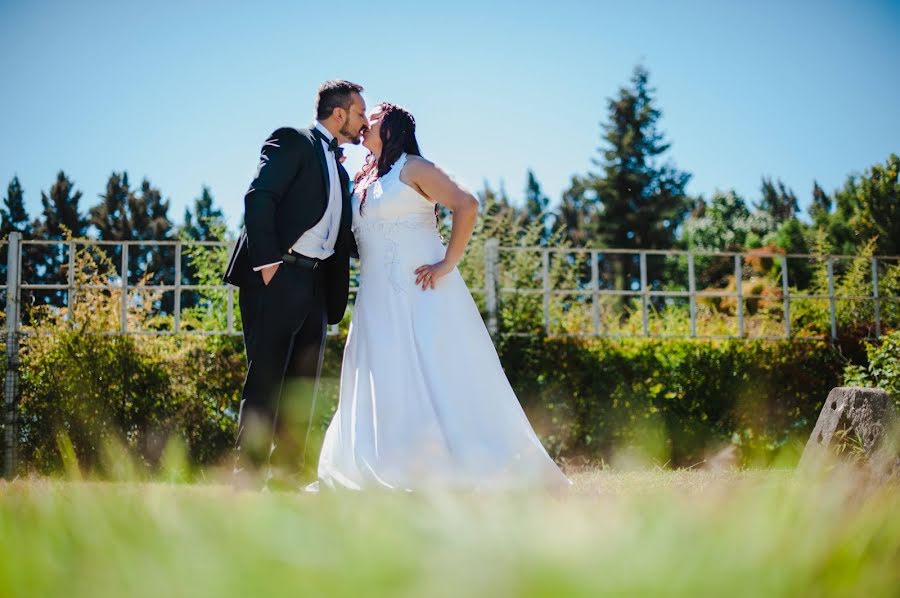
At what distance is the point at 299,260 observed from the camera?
3547 millimetres

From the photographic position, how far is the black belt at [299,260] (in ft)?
11.5

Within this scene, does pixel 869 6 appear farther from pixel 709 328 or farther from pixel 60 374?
pixel 60 374

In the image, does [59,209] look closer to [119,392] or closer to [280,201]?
[119,392]

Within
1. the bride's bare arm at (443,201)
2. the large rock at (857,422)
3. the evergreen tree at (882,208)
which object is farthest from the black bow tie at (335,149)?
the evergreen tree at (882,208)

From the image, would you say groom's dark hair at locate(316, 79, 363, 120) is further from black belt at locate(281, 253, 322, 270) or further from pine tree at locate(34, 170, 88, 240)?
pine tree at locate(34, 170, 88, 240)

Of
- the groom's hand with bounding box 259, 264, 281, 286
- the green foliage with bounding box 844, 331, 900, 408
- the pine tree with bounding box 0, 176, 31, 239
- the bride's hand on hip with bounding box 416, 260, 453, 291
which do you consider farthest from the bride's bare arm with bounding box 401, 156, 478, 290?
the pine tree with bounding box 0, 176, 31, 239

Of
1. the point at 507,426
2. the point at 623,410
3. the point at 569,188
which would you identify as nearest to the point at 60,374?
the point at 507,426

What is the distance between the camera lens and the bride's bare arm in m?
3.33

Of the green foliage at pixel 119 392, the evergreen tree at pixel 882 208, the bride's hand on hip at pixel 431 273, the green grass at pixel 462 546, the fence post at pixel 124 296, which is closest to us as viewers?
the green grass at pixel 462 546

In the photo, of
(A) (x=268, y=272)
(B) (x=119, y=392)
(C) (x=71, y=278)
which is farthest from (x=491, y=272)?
(C) (x=71, y=278)

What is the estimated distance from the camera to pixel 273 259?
11.1ft

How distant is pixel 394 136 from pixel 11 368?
13.3 feet

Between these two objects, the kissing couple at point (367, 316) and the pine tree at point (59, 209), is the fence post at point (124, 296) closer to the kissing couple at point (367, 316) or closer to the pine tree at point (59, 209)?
the kissing couple at point (367, 316)

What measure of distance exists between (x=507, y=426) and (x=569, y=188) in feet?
107
